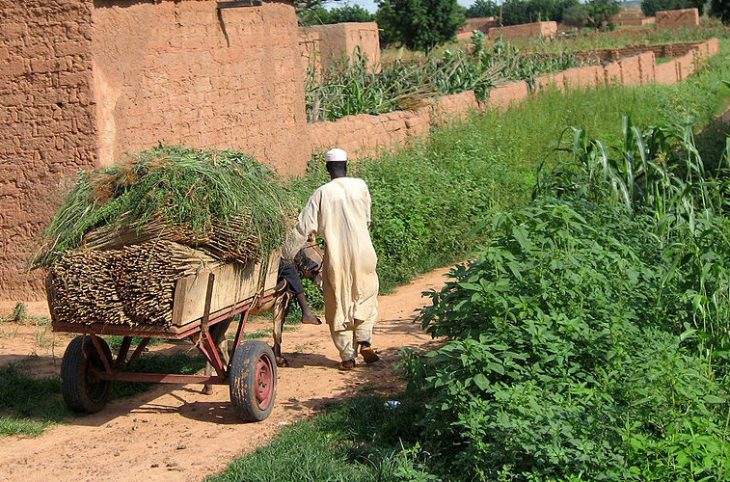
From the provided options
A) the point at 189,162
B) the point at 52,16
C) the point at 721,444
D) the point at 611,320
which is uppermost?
the point at 52,16

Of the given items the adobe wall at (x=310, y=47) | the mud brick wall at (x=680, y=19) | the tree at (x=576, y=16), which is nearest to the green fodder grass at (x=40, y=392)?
the adobe wall at (x=310, y=47)

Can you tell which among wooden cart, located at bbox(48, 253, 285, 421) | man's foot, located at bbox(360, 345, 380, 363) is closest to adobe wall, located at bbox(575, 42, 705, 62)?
man's foot, located at bbox(360, 345, 380, 363)

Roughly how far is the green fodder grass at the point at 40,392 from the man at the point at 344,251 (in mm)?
1152

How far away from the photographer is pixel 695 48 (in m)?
30.1

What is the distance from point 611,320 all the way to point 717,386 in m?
0.62

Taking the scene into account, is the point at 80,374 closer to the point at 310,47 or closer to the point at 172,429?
the point at 172,429

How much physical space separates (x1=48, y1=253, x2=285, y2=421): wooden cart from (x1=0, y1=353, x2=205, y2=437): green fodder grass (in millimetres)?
246

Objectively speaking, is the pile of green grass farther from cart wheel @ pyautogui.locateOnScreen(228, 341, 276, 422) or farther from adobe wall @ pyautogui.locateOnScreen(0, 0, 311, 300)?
adobe wall @ pyautogui.locateOnScreen(0, 0, 311, 300)

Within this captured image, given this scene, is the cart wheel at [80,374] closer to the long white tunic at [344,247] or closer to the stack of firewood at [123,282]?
the stack of firewood at [123,282]

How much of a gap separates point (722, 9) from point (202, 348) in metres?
41.7

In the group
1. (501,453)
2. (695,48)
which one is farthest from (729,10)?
(501,453)

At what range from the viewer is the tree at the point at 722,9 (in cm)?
4259

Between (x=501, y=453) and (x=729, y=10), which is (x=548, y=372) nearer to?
(x=501, y=453)

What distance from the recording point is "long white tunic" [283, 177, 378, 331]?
7.06 m
